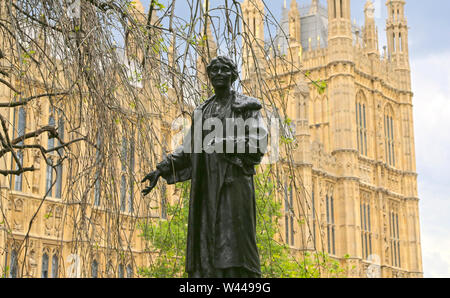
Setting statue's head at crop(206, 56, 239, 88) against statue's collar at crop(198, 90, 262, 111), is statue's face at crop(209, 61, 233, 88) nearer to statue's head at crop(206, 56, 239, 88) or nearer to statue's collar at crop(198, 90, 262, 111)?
statue's head at crop(206, 56, 239, 88)

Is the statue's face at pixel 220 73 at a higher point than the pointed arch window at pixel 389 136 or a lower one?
lower

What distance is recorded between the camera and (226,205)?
447 cm

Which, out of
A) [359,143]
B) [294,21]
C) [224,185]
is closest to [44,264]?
[224,185]

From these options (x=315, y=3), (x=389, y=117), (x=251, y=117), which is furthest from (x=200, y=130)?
(x=315, y=3)

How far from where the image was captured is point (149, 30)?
5680mm

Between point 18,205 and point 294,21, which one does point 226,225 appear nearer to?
point 18,205

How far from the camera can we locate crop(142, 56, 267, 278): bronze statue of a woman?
4414 millimetres

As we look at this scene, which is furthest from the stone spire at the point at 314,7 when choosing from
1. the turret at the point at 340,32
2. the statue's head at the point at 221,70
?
the statue's head at the point at 221,70

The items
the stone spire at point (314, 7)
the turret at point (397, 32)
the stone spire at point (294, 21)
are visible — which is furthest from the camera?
the stone spire at point (314, 7)

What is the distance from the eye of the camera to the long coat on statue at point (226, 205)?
4410 millimetres

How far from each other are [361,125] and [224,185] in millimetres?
37598

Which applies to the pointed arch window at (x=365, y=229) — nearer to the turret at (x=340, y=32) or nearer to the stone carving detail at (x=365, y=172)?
the stone carving detail at (x=365, y=172)
